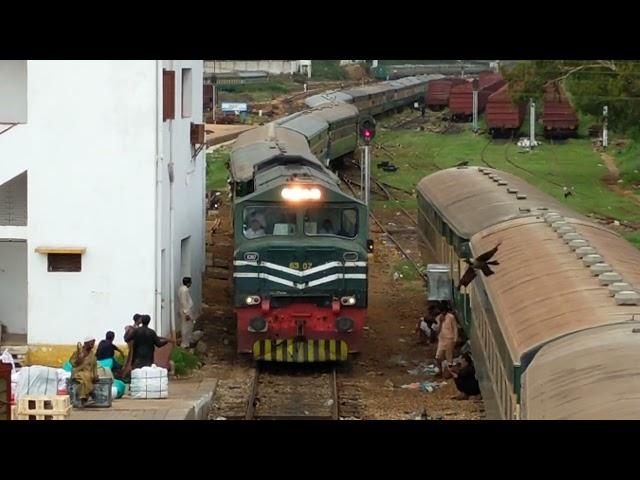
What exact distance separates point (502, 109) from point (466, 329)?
30.7 meters

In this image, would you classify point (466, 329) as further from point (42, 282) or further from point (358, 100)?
point (358, 100)

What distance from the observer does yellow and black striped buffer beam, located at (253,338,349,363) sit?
16391 mm

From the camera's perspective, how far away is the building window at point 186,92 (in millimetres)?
19500

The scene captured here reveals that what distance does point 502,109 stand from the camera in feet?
152

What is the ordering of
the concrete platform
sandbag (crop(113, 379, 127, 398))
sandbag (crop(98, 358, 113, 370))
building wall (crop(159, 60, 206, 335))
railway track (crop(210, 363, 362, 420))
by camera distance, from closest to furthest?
the concrete platform < sandbag (crop(113, 379, 127, 398)) < sandbag (crop(98, 358, 113, 370)) < railway track (crop(210, 363, 362, 420)) < building wall (crop(159, 60, 206, 335))

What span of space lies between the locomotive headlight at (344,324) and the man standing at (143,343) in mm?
2551

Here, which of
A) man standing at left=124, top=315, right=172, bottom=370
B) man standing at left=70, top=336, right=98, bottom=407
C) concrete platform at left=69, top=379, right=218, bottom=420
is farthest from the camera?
man standing at left=124, top=315, right=172, bottom=370

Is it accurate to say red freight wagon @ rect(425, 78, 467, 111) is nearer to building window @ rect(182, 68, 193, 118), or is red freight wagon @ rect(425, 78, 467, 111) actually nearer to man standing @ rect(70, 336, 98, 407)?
building window @ rect(182, 68, 193, 118)

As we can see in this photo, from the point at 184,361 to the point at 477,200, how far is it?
5657 millimetres

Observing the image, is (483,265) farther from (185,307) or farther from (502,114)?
(502,114)

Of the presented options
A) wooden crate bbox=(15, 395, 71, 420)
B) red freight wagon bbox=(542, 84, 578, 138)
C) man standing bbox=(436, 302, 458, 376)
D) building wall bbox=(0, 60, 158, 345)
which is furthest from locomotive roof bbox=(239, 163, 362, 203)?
red freight wagon bbox=(542, 84, 578, 138)

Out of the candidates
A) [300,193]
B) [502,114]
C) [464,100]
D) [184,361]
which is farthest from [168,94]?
[464,100]

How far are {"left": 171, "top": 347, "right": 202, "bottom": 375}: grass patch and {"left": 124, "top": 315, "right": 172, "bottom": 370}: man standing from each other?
71.0 inches
